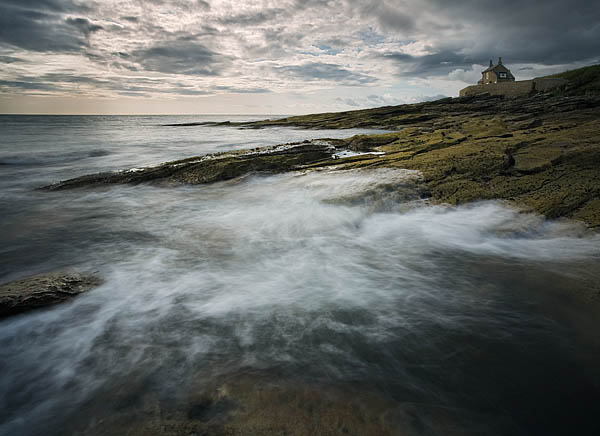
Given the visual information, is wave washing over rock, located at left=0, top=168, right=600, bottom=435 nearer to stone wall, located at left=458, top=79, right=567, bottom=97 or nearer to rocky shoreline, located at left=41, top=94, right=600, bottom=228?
rocky shoreline, located at left=41, top=94, right=600, bottom=228

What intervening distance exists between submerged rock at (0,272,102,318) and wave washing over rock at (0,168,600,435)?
0.14m

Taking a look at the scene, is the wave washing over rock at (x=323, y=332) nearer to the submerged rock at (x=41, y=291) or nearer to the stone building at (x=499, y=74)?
the submerged rock at (x=41, y=291)

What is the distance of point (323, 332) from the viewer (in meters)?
3.03

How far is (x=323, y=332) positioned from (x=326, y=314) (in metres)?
0.33

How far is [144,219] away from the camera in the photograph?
6566mm

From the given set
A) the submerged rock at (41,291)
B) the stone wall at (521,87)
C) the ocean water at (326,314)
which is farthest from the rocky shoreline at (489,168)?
the stone wall at (521,87)

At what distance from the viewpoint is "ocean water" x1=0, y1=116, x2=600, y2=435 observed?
7.45 ft

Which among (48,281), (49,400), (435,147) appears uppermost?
(435,147)

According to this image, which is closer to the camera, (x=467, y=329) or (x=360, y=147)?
(x=467, y=329)

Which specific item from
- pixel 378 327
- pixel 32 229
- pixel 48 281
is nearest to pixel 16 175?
pixel 32 229

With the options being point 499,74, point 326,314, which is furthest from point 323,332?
point 499,74

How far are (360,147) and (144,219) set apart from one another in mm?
8286

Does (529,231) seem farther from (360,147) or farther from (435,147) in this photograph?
(360,147)

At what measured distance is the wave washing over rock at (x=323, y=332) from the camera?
212 centimetres
